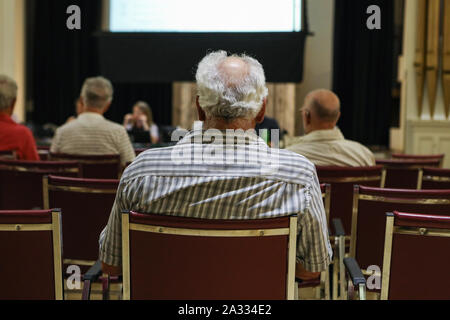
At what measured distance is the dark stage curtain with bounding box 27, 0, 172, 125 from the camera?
383 inches

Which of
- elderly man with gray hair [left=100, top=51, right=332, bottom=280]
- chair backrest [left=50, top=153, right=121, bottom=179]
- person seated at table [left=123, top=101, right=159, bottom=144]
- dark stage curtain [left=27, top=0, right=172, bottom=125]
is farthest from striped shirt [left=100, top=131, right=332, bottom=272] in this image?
dark stage curtain [left=27, top=0, right=172, bottom=125]

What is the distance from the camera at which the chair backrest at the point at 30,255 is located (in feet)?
5.23

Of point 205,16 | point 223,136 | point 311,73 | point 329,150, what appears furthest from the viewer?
point 311,73

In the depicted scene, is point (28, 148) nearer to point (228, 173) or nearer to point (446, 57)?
point (228, 173)

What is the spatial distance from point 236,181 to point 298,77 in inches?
267

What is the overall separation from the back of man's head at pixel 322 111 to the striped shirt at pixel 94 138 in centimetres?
134

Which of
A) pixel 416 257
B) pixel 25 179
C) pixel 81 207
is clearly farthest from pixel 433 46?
pixel 416 257

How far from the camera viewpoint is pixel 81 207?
2363mm

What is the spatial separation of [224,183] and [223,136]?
0.14m

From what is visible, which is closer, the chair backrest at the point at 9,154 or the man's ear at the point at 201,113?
the man's ear at the point at 201,113

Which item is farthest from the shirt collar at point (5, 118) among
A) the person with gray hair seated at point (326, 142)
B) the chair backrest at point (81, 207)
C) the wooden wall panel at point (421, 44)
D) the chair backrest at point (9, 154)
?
the wooden wall panel at point (421, 44)

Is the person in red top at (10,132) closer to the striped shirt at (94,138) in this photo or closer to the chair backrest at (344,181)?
the striped shirt at (94,138)

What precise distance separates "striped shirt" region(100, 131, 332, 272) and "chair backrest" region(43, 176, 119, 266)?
0.76 metres
